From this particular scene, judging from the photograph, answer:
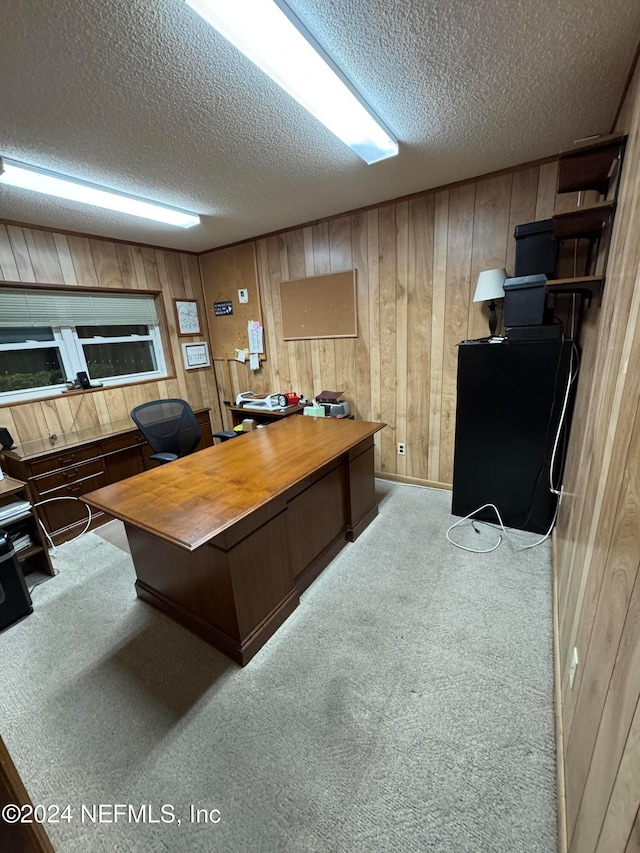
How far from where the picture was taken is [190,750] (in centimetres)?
127

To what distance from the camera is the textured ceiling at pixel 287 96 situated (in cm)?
118

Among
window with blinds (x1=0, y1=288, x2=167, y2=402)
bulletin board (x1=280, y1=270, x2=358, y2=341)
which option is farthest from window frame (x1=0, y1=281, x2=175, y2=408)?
bulletin board (x1=280, y1=270, x2=358, y2=341)

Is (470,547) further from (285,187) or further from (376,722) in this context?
(285,187)

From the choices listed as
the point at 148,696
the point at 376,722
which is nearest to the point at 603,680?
the point at 376,722

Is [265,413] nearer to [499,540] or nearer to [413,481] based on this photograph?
[413,481]

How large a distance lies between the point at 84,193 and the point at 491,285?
283cm

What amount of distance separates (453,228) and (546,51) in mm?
1259

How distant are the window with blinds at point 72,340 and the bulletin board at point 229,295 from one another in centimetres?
66

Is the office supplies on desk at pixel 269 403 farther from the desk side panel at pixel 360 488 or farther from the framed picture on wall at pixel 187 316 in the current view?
the desk side panel at pixel 360 488

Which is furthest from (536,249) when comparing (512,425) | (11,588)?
(11,588)

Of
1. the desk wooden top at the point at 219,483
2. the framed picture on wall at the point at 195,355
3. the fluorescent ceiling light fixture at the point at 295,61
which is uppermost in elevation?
the fluorescent ceiling light fixture at the point at 295,61

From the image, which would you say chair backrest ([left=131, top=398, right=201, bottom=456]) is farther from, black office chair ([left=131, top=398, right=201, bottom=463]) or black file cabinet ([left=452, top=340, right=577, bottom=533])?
black file cabinet ([left=452, top=340, right=577, bottom=533])

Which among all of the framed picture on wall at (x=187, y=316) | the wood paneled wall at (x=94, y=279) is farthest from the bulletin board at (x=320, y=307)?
the wood paneled wall at (x=94, y=279)

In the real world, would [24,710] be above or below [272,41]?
below
